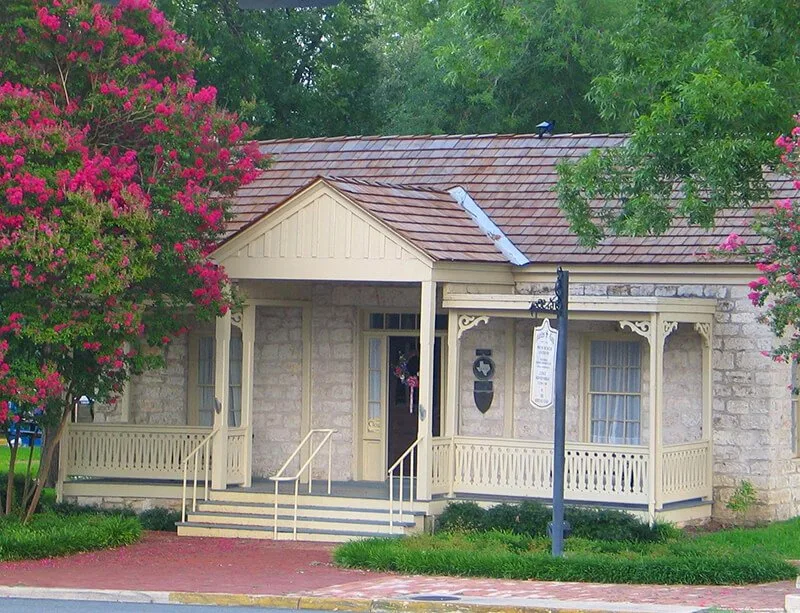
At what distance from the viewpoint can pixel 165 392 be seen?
22109 mm

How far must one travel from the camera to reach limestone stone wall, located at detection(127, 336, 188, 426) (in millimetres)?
22016

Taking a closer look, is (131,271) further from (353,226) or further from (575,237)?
(575,237)

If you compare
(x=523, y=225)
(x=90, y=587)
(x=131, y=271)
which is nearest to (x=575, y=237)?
(x=523, y=225)

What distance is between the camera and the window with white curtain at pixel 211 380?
21766mm

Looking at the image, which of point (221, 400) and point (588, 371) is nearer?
point (221, 400)

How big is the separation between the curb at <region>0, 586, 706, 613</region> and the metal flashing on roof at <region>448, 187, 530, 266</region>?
7.09 meters

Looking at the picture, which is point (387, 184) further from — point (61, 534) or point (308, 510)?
point (61, 534)

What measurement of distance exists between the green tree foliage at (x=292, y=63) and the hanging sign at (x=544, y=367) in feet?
55.1

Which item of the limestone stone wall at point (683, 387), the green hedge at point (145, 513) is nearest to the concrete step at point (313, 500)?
the green hedge at point (145, 513)

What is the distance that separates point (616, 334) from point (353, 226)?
12.7 ft

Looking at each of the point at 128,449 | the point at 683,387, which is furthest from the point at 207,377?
the point at 683,387

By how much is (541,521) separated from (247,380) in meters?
4.42

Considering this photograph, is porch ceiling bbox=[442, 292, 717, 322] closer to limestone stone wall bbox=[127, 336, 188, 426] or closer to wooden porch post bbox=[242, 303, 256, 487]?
wooden porch post bbox=[242, 303, 256, 487]

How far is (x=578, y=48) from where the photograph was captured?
104ft
